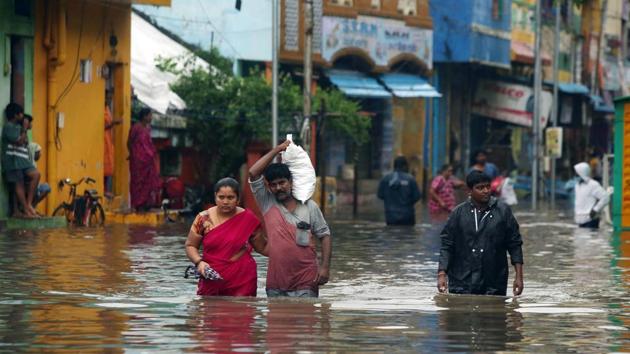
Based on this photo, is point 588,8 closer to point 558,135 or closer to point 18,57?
point 558,135

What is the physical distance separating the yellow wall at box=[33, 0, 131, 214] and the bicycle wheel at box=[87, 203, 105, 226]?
80 centimetres

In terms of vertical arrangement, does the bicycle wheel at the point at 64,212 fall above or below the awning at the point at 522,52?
below

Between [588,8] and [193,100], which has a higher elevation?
[588,8]

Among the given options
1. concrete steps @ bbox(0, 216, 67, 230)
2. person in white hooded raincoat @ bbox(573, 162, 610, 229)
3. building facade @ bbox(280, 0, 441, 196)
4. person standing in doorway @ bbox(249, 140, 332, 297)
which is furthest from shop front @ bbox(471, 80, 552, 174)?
person standing in doorway @ bbox(249, 140, 332, 297)

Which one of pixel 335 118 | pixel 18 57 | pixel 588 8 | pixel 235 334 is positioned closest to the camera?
pixel 235 334

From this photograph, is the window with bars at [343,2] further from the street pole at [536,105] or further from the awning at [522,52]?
the awning at [522,52]

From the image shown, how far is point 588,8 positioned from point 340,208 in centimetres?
3114

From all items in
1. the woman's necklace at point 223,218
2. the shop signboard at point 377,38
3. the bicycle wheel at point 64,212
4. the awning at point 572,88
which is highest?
the shop signboard at point 377,38

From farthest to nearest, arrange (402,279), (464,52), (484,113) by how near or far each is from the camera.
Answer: (484,113) < (464,52) < (402,279)

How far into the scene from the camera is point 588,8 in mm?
70812

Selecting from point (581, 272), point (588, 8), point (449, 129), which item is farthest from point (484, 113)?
point (581, 272)

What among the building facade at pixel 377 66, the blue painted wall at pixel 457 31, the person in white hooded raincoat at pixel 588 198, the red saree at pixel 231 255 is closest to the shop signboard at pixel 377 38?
the building facade at pixel 377 66

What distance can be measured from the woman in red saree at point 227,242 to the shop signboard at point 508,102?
43.8 meters

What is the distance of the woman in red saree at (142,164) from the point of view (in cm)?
3206
